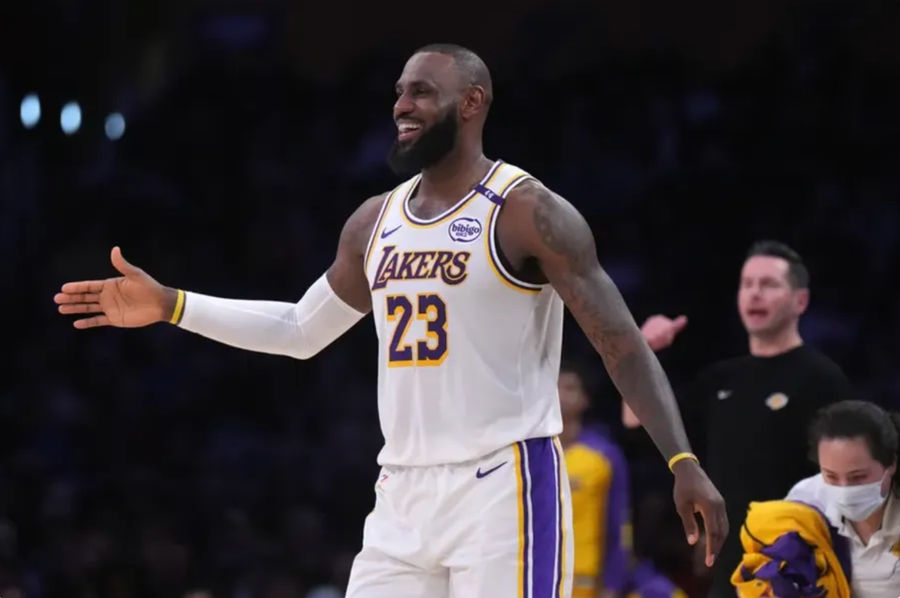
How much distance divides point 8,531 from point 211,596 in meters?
1.22

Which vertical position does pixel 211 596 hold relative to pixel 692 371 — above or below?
below

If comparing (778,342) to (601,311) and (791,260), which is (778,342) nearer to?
(791,260)

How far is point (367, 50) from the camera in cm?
1180

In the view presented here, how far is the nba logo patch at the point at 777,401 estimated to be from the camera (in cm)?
582

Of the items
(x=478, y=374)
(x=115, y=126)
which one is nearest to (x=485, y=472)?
(x=478, y=374)

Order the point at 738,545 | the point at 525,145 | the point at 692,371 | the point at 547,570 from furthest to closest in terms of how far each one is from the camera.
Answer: the point at 525,145, the point at 692,371, the point at 738,545, the point at 547,570

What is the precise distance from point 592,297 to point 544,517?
1.79 feet

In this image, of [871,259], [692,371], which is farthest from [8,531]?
[871,259]

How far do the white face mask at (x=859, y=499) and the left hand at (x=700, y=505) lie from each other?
4.27 ft

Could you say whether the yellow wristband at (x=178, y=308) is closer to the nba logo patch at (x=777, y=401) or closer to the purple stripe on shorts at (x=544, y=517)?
the purple stripe on shorts at (x=544, y=517)

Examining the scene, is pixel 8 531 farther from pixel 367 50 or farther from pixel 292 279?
pixel 367 50

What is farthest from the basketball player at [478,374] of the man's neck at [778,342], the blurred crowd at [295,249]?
the blurred crowd at [295,249]

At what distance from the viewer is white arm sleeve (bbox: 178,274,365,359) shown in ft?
14.6

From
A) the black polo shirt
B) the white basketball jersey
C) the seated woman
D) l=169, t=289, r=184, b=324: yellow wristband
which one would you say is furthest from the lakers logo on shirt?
the black polo shirt
